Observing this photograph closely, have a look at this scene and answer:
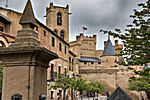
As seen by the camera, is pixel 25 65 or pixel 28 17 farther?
pixel 28 17

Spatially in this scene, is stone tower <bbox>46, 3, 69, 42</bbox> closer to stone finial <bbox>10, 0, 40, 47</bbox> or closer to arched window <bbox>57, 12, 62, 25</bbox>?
arched window <bbox>57, 12, 62, 25</bbox>

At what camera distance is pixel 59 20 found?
170 feet

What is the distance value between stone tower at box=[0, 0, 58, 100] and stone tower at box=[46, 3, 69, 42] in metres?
45.4

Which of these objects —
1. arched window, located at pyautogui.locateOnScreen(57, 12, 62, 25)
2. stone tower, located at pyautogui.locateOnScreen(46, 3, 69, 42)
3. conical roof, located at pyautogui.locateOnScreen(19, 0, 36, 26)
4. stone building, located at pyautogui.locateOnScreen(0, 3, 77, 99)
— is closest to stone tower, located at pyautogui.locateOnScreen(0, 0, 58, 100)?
conical roof, located at pyautogui.locateOnScreen(19, 0, 36, 26)

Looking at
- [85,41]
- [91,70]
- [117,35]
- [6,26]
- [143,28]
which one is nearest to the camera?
[143,28]

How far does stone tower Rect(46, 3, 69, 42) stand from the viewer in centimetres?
5119

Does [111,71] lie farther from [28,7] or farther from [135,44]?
[28,7]

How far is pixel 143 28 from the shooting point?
8961 mm

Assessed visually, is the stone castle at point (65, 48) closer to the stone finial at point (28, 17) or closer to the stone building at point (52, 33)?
the stone building at point (52, 33)

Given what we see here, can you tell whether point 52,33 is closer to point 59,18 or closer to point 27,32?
point 59,18

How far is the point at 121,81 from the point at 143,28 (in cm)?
5317

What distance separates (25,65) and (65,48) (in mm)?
34877

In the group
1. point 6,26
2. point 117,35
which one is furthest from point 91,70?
point 117,35

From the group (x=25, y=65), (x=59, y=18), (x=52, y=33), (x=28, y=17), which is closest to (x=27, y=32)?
(x=28, y=17)
